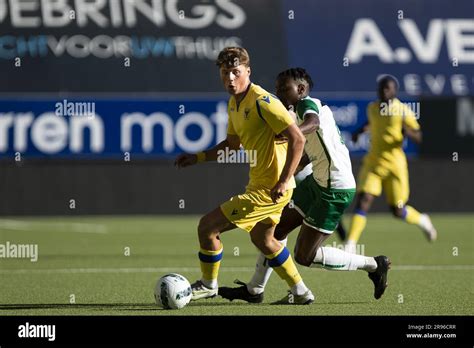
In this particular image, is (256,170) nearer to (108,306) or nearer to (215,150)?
(215,150)

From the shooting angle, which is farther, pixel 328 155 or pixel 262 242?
pixel 328 155

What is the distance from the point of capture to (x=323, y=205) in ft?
30.2

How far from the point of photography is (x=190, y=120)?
72.7 ft

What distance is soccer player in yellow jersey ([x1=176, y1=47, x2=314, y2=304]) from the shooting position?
8.51 m

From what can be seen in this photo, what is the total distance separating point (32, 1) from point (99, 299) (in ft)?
46.7

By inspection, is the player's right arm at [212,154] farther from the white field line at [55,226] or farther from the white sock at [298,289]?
the white field line at [55,226]

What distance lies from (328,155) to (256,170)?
2.47ft

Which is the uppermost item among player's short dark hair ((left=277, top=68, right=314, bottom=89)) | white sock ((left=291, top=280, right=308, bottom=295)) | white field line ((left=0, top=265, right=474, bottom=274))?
player's short dark hair ((left=277, top=68, right=314, bottom=89))

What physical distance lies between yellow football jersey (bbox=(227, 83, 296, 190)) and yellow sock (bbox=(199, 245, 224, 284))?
2.00 ft

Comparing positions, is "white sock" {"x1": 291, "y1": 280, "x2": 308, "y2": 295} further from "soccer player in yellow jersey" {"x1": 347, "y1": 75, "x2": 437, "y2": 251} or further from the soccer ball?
"soccer player in yellow jersey" {"x1": 347, "y1": 75, "x2": 437, "y2": 251}

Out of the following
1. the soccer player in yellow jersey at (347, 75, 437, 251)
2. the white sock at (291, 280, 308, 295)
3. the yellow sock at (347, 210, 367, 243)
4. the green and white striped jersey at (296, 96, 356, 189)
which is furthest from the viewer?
the soccer player in yellow jersey at (347, 75, 437, 251)

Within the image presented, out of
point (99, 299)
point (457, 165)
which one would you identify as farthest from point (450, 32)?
point (99, 299)

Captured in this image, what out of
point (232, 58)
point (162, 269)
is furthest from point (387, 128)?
point (232, 58)

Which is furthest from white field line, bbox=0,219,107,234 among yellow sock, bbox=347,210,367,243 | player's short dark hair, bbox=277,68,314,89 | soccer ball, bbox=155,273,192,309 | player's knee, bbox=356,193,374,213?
player's short dark hair, bbox=277,68,314,89
